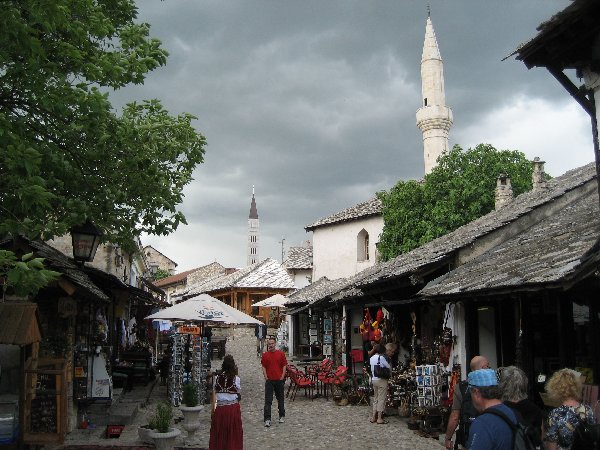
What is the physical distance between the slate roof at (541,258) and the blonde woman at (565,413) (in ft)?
8.81

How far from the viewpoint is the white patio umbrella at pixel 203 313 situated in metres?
15.3

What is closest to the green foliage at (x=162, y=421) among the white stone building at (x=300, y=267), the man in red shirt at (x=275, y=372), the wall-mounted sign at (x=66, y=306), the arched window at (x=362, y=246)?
the wall-mounted sign at (x=66, y=306)

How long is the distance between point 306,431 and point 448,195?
23.4 metres

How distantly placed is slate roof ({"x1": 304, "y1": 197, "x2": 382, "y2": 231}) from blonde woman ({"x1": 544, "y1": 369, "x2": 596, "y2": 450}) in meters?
32.9

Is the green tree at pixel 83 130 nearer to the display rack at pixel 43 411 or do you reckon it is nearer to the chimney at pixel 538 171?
the display rack at pixel 43 411

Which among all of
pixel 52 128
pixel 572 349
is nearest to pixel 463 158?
pixel 572 349

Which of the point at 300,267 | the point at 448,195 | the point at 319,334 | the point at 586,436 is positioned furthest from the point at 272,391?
the point at 300,267

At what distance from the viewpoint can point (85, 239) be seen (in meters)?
11.1

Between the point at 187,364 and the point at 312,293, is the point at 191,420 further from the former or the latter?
the point at 312,293

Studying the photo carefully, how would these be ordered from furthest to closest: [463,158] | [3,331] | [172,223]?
[463,158]
[172,223]
[3,331]

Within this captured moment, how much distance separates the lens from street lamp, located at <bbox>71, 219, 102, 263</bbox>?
36.0 ft

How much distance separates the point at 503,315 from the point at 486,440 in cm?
826

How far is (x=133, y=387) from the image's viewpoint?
1870 cm

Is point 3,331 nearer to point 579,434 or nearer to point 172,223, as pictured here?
point 172,223
